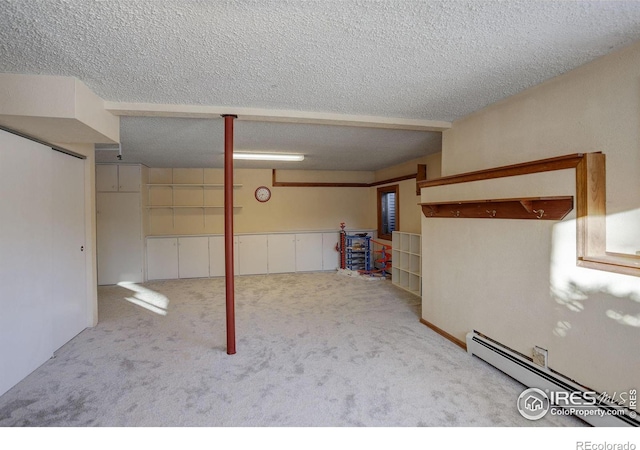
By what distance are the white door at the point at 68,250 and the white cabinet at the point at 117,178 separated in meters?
Result: 2.39

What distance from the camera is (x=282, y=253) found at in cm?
677

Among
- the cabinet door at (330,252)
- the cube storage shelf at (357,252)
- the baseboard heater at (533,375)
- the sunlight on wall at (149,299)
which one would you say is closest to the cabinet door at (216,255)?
the sunlight on wall at (149,299)

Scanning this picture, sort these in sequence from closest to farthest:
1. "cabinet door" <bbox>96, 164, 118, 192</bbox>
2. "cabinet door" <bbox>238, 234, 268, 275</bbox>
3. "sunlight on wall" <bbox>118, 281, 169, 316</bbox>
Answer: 1. "sunlight on wall" <bbox>118, 281, 169, 316</bbox>
2. "cabinet door" <bbox>96, 164, 118, 192</bbox>
3. "cabinet door" <bbox>238, 234, 268, 275</bbox>

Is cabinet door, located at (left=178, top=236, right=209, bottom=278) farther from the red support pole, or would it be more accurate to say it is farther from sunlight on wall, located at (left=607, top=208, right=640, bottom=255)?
sunlight on wall, located at (left=607, top=208, right=640, bottom=255)

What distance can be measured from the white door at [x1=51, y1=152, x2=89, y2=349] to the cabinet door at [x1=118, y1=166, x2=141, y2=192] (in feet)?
7.81

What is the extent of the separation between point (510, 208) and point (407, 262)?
120 inches

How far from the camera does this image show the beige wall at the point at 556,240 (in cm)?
187

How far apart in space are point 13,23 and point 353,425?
2968 mm

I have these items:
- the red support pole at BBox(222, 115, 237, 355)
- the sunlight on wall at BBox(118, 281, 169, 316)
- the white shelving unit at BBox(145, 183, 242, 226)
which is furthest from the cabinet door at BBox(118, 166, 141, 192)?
the red support pole at BBox(222, 115, 237, 355)

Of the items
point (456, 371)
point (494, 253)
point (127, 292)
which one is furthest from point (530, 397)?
point (127, 292)

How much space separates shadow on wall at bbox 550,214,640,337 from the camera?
1780 mm

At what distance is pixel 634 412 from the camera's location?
5.74ft

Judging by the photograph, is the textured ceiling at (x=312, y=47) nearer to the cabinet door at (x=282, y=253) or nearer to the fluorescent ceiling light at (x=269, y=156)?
the fluorescent ceiling light at (x=269, y=156)

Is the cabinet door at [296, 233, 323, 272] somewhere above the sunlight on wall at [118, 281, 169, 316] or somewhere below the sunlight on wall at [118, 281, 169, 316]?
above
